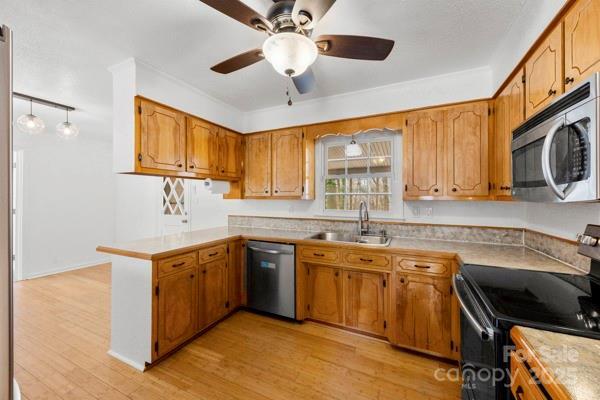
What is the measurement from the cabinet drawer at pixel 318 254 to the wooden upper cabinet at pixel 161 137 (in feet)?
5.15


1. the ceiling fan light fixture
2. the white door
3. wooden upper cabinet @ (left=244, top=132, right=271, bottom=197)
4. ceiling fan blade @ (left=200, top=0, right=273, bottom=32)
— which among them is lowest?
the white door

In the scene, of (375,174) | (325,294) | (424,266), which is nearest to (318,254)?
(325,294)

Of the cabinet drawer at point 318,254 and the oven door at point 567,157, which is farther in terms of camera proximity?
the cabinet drawer at point 318,254

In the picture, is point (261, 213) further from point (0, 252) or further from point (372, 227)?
point (0, 252)

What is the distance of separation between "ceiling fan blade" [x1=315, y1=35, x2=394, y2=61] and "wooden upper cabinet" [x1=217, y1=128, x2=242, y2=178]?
201cm

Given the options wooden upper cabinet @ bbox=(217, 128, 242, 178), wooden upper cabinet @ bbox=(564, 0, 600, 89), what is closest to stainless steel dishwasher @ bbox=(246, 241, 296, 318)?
wooden upper cabinet @ bbox=(217, 128, 242, 178)

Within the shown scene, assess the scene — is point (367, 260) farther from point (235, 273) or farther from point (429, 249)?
point (235, 273)

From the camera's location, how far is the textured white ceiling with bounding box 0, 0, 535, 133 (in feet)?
5.21

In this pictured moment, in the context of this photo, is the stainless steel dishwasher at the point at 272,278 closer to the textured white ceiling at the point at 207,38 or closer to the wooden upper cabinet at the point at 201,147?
the wooden upper cabinet at the point at 201,147

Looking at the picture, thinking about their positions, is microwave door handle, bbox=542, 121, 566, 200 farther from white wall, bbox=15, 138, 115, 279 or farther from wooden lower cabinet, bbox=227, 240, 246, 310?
white wall, bbox=15, 138, 115, 279

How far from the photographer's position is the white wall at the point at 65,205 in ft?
13.8

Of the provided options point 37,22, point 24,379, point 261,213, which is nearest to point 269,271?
point 261,213

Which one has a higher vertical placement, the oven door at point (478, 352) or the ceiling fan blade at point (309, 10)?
the ceiling fan blade at point (309, 10)

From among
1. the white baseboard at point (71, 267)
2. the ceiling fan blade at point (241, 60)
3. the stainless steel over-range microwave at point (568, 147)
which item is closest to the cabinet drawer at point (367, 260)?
the stainless steel over-range microwave at point (568, 147)
